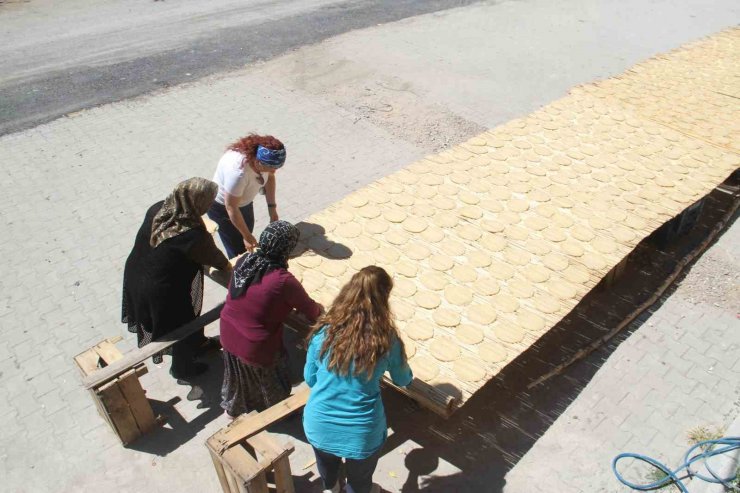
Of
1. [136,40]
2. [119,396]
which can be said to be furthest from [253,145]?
A: [136,40]

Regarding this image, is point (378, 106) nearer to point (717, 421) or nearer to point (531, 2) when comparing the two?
point (717, 421)

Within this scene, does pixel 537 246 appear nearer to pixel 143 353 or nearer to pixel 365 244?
pixel 365 244

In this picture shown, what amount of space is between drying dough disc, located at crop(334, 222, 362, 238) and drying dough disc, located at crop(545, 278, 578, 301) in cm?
139

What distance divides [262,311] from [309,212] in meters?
3.06

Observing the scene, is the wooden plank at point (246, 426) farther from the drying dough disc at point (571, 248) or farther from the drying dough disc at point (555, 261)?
the drying dough disc at point (571, 248)

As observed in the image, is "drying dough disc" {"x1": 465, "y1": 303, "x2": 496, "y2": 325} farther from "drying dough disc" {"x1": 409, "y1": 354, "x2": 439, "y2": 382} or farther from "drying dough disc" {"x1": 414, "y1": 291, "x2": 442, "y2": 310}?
"drying dough disc" {"x1": 409, "y1": 354, "x2": 439, "y2": 382}

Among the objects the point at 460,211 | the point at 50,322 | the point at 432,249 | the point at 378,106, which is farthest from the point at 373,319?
the point at 378,106

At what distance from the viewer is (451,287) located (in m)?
3.84

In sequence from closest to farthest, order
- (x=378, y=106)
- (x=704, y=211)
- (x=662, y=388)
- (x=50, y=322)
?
(x=662, y=388), (x=50, y=322), (x=704, y=211), (x=378, y=106)

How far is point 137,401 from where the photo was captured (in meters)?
3.63

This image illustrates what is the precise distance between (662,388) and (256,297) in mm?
3107

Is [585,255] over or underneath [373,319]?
underneath

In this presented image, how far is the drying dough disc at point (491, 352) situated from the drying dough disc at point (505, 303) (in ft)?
1.02

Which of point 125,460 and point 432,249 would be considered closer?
point 125,460
